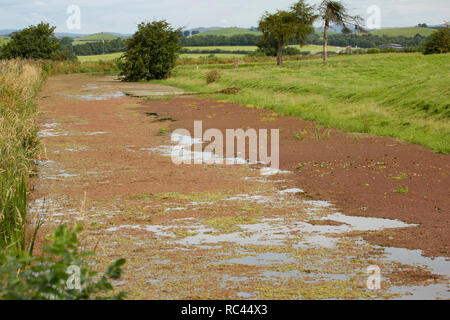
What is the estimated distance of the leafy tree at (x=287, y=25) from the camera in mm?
58431

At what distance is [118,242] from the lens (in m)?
7.54

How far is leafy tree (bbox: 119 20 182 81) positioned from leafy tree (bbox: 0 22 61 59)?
26226 mm

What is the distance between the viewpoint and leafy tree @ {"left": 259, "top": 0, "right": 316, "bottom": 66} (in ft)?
192

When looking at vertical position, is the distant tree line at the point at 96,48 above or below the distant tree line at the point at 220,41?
below

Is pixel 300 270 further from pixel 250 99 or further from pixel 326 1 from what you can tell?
pixel 326 1

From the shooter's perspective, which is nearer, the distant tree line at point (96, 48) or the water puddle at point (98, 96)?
the water puddle at point (98, 96)

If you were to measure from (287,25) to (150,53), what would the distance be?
1595cm

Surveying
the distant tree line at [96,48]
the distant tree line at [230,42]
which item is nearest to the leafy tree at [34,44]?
the distant tree line at [230,42]

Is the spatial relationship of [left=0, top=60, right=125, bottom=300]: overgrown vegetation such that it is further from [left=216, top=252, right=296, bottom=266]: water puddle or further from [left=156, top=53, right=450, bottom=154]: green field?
[left=156, top=53, right=450, bottom=154]: green field

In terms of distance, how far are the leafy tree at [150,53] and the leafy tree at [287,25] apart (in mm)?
11425

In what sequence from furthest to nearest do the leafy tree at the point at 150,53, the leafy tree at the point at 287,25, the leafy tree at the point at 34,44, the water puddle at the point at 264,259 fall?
the leafy tree at the point at 34,44 < the leafy tree at the point at 287,25 < the leafy tree at the point at 150,53 < the water puddle at the point at 264,259

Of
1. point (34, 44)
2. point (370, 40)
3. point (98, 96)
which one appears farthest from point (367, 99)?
point (370, 40)

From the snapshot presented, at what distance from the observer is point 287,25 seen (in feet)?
193

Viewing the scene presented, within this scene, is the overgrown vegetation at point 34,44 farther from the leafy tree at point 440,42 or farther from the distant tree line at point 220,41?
the distant tree line at point 220,41
